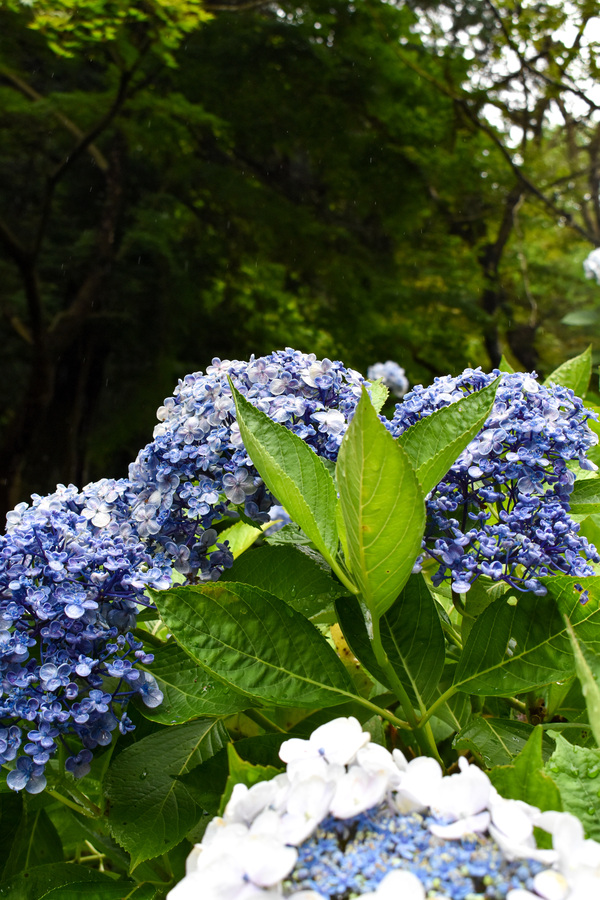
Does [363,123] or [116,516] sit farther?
[363,123]

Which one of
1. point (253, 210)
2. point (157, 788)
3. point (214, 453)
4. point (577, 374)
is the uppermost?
point (253, 210)

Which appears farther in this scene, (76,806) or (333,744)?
(76,806)

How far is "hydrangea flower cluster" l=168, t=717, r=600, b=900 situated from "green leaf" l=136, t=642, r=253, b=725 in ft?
0.64

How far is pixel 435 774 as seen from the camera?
40 centimetres

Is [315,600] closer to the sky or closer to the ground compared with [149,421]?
closer to the sky

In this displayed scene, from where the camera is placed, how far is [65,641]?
61cm

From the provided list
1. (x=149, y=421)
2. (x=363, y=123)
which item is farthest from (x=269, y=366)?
(x=363, y=123)

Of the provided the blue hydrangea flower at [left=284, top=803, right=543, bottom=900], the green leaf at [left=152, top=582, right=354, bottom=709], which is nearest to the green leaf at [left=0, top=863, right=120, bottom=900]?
the green leaf at [left=152, top=582, right=354, bottom=709]

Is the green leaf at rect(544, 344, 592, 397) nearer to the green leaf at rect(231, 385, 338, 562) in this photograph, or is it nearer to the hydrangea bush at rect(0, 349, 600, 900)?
the hydrangea bush at rect(0, 349, 600, 900)

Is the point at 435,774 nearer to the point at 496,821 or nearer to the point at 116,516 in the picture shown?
the point at 496,821

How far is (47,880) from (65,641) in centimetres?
23

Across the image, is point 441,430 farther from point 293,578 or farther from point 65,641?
point 65,641

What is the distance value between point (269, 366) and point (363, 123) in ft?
21.1

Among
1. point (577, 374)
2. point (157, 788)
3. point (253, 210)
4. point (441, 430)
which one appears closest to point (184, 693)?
point (157, 788)
